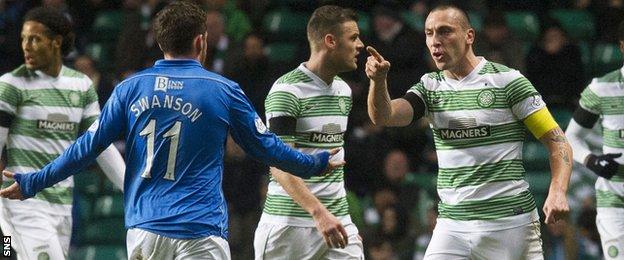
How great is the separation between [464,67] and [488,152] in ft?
1.89

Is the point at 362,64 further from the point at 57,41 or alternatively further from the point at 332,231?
the point at 332,231

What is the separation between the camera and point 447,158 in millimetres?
7285

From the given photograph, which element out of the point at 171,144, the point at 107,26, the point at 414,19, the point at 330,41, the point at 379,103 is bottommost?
the point at 171,144

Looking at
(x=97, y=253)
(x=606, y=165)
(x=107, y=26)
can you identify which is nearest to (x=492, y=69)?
(x=606, y=165)

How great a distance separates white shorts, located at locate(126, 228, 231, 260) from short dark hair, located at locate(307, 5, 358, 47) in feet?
8.25

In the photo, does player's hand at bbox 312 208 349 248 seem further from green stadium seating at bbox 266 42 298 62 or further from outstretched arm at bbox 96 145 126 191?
green stadium seating at bbox 266 42 298 62

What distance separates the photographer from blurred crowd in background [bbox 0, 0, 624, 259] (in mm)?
11648

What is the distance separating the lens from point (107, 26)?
1541 cm

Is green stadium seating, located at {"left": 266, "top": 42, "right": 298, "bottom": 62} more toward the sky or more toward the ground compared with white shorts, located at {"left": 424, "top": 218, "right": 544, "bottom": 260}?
more toward the sky

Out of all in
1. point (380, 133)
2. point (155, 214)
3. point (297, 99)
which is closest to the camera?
point (155, 214)

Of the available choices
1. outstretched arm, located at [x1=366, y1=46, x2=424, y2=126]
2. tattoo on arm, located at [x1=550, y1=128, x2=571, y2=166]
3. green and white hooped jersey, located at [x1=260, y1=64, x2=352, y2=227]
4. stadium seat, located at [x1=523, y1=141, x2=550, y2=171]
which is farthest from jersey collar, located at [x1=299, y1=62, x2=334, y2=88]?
stadium seat, located at [x1=523, y1=141, x2=550, y2=171]

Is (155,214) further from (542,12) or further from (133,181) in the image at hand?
(542,12)

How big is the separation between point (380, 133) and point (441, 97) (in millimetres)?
4975

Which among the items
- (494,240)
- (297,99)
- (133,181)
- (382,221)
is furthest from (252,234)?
(133,181)
